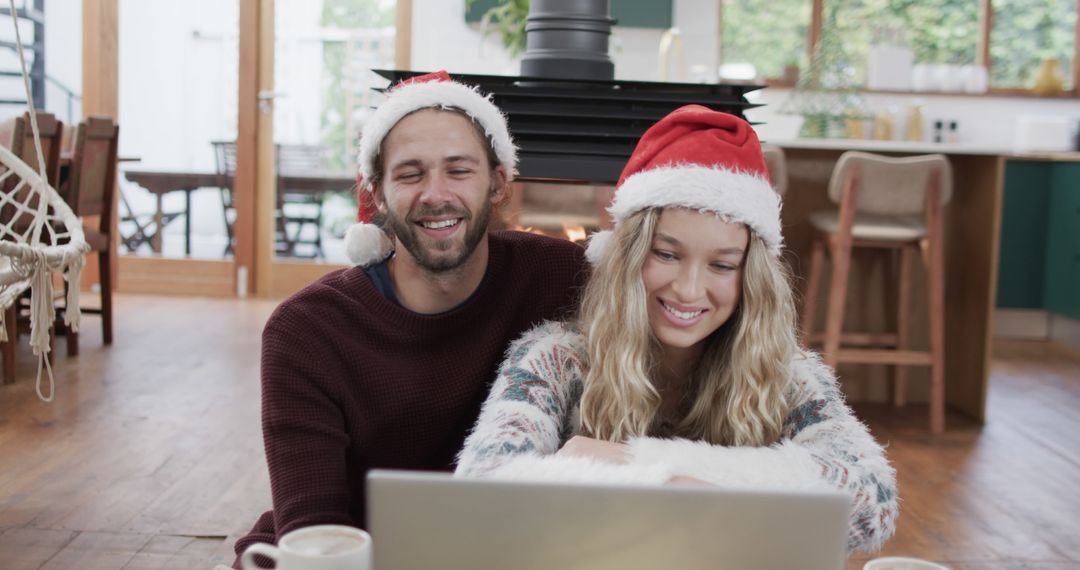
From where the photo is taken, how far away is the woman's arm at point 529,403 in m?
1.30

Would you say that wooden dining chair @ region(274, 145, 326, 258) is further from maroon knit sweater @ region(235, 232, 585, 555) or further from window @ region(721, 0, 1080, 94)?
maroon knit sweater @ region(235, 232, 585, 555)

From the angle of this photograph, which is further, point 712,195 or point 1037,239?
point 1037,239

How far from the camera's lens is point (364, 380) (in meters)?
1.62

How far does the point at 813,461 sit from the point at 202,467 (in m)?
2.10

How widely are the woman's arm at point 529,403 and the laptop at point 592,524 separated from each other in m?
0.50

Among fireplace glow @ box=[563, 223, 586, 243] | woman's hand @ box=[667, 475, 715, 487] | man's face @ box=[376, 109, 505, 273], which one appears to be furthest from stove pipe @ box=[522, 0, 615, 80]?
woman's hand @ box=[667, 475, 715, 487]

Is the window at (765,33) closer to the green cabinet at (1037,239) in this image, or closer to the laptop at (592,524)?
the green cabinet at (1037,239)

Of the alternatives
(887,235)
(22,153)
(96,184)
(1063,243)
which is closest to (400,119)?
(887,235)

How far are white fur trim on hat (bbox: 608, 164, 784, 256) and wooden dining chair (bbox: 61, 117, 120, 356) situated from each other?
3.39 m

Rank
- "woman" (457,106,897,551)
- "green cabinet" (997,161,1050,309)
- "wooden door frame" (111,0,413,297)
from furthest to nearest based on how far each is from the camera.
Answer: "wooden door frame" (111,0,413,297)
"green cabinet" (997,161,1050,309)
"woman" (457,106,897,551)

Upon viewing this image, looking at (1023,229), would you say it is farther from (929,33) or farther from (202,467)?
(202,467)

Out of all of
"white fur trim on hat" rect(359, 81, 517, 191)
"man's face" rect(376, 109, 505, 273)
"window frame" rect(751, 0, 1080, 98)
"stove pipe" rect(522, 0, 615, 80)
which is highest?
"window frame" rect(751, 0, 1080, 98)

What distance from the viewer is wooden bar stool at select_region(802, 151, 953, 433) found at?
11.6 ft

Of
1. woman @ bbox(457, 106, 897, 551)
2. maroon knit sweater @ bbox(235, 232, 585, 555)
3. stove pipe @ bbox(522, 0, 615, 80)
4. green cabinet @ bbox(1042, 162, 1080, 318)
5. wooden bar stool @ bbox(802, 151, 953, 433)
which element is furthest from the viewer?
green cabinet @ bbox(1042, 162, 1080, 318)
